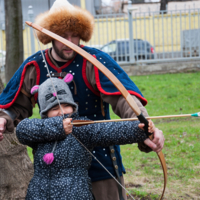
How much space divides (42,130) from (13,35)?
4.43m

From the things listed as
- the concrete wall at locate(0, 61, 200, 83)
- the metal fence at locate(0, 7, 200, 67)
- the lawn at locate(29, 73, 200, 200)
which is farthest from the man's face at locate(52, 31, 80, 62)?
the metal fence at locate(0, 7, 200, 67)

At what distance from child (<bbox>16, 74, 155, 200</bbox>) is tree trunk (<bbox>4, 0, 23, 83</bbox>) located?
4.06 m

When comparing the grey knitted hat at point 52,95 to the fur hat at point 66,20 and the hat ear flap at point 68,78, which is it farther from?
the fur hat at point 66,20

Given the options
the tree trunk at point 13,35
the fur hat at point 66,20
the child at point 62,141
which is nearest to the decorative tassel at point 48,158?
the child at point 62,141

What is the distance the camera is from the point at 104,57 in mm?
2572

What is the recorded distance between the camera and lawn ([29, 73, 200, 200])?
12.9 feet

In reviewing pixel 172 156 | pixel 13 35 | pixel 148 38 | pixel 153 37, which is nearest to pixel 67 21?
pixel 172 156

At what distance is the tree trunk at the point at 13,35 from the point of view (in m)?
5.90

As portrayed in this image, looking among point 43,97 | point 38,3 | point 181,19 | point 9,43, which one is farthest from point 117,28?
point 43,97

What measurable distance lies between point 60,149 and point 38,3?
18795 millimetres

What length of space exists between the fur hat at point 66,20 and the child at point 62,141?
526 mm

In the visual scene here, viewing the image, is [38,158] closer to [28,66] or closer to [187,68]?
[28,66]

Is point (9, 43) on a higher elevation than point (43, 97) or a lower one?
higher

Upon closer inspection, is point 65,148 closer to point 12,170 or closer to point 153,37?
point 12,170
